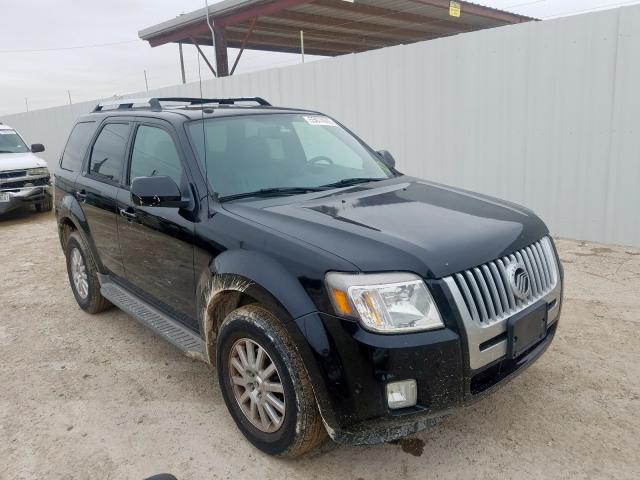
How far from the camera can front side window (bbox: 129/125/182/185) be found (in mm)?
3338

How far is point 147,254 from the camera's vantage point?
139 inches

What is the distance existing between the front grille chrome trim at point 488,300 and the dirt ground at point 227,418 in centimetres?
69

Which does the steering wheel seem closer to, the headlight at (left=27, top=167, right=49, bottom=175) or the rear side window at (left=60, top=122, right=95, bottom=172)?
the rear side window at (left=60, top=122, right=95, bottom=172)

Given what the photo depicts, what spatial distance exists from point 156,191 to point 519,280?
6.57 feet

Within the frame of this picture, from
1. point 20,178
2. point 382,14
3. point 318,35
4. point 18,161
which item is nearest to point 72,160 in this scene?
point 20,178

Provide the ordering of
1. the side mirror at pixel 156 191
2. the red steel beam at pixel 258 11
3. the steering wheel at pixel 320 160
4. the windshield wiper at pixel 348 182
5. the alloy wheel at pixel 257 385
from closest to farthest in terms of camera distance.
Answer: the alloy wheel at pixel 257 385 < the side mirror at pixel 156 191 < the windshield wiper at pixel 348 182 < the steering wheel at pixel 320 160 < the red steel beam at pixel 258 11

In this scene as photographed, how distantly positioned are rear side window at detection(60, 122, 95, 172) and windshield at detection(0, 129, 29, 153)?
6678 mm

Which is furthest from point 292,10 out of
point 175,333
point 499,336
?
point 499,336

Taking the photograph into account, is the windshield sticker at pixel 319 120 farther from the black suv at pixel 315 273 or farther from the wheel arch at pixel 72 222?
the wheel arch at pixel 72 222

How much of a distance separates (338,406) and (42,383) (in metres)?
2.42

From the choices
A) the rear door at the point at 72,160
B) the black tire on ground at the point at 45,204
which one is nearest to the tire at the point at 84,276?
the rear door at the point at 72,160

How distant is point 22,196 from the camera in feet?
32.3

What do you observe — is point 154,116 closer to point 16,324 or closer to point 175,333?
point 175,333

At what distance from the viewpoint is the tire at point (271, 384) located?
2.35 m
